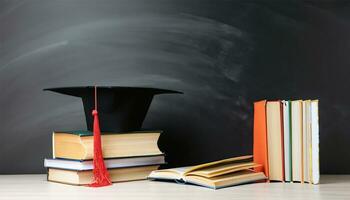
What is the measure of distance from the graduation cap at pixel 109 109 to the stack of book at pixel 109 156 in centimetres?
2

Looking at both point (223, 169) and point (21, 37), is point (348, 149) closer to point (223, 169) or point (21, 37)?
point (223, 169)

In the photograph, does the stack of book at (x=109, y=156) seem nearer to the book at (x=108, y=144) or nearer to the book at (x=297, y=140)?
the book at (x=108, y=144)

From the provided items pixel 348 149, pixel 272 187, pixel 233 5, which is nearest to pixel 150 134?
pixel 272 187

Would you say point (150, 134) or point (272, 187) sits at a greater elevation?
point (150, 134)

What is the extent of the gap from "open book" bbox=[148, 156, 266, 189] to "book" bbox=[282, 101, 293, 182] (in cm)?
6

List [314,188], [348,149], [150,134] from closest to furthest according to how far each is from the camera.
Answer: [314,188], [150,134], [348,149]

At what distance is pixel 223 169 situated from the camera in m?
1.28

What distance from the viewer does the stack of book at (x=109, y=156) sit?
1306 mm

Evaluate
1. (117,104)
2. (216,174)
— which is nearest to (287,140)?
(216,174)

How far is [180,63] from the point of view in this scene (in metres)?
1.61

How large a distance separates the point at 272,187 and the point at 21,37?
920 millimetres

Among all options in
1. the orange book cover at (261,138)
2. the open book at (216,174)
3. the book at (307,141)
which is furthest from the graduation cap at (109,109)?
the book at (307,141)

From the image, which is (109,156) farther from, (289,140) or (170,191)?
(289,140)

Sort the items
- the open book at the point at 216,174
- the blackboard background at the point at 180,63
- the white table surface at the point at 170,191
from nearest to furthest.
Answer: the white table surface at the point at 170,191 < the open book at the point at 216,174 < the blackboard background at the point at 180,63
